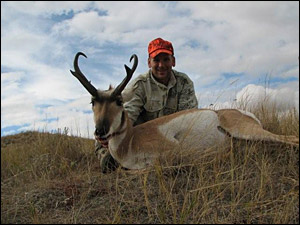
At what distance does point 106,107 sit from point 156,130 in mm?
748

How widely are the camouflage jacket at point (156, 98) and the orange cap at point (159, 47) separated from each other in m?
0.42

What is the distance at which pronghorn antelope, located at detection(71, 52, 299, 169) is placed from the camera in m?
3.96

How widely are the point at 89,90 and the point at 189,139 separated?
1.39 meters

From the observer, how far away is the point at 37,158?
4633 millimetres

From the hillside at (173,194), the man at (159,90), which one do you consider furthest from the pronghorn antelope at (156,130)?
the man at (159,90)

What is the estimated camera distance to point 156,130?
14.2 ft

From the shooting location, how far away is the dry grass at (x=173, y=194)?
260cm

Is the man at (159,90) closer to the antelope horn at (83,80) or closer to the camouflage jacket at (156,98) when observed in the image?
the camouflage jacket at (156,98)

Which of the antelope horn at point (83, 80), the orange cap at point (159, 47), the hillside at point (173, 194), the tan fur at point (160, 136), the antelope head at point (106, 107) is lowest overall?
the hillside at point (173, 194)

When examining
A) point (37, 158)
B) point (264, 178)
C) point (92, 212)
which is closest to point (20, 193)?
point (92, 212)

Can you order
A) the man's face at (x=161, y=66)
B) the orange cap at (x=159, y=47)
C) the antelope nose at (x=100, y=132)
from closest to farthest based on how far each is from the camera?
the antelope nose at (x=100, y=132), the orange cap at (x=159, y=47), the man's face at (x=161, y=66)

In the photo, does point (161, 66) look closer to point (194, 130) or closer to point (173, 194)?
point (194, 130)

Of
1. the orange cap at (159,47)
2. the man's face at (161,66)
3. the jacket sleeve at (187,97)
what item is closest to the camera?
the orange cap at (159,47)

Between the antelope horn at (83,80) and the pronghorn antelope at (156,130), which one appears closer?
the pronghorn antelope at (156,130)
